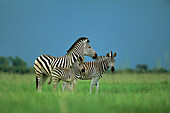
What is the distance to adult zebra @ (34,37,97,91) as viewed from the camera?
9988mm

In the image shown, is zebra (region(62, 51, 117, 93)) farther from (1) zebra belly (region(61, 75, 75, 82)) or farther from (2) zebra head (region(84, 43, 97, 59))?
(1) zebra belly (region(61, 75, 75, 82))

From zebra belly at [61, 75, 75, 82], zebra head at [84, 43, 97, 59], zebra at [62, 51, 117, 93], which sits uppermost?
zebra head at [84, 43, 97, 59]

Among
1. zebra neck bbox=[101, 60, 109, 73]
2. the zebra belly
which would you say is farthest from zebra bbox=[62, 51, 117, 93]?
the zebra belly

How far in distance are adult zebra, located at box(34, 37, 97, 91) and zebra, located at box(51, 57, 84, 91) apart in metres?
0.57

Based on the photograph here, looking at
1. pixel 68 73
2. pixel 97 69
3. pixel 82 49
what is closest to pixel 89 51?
pixel 82 49

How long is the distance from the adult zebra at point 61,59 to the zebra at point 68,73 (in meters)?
0.57

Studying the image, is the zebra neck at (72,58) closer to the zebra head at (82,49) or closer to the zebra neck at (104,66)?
the zebra head at (82,49)

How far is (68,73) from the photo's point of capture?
9.32 m

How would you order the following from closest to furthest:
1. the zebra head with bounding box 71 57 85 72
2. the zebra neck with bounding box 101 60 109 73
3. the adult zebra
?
1. the zebra head with bounding box 71 57 85 72
2. the adult zebra
3. the zebra neck with bounding box 101 60 109 73

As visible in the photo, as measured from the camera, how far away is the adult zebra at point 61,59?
9.99 m

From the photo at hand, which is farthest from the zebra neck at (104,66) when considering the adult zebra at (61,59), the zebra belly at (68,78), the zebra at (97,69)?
the zebra belly at (68,78)

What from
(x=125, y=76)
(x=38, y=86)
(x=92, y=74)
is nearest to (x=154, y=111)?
(x=92, y=74)

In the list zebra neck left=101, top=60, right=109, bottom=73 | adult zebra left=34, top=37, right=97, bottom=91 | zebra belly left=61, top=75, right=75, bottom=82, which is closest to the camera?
zebra belly left=61, top=75, right=75, bottom=82

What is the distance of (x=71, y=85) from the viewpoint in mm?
9883
